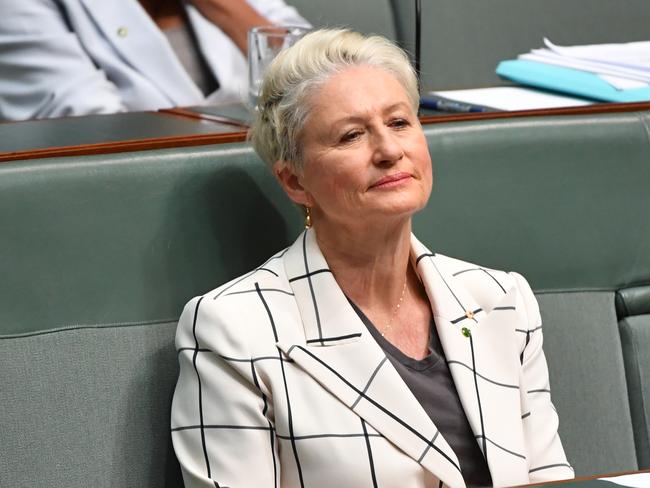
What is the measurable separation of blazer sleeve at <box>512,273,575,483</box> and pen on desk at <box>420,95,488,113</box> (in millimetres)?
353

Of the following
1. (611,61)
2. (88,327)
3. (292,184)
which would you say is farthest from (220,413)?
(611,61)

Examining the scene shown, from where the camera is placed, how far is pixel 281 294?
146 centimetres

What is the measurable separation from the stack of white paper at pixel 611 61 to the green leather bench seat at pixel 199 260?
184mm

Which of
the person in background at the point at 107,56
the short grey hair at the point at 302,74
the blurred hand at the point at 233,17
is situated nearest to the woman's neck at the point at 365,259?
the short grey hair at the point at 302,74

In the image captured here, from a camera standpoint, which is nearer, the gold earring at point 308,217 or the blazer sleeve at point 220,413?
the blazer sleeve at point 220,413

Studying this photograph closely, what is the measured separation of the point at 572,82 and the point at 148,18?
1.02 m

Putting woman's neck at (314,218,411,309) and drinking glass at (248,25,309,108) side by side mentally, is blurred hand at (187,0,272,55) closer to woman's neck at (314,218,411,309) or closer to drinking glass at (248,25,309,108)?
drinking glass at (248,25,309,108)

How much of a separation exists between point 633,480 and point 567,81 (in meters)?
0.92

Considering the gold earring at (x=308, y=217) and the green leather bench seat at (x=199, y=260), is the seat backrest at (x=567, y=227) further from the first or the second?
the gold earring at (x=308, y=217)

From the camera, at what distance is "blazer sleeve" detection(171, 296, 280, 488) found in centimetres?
136

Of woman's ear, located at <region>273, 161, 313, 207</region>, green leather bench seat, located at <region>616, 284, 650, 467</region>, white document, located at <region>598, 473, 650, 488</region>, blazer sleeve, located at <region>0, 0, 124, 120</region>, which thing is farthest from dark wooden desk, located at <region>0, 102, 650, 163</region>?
white document, located at <region>598, 473, 650, 488</region>

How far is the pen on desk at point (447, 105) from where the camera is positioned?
182cm

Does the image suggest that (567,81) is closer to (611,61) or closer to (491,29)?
(611,61)

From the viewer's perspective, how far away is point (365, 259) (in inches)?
59.7
